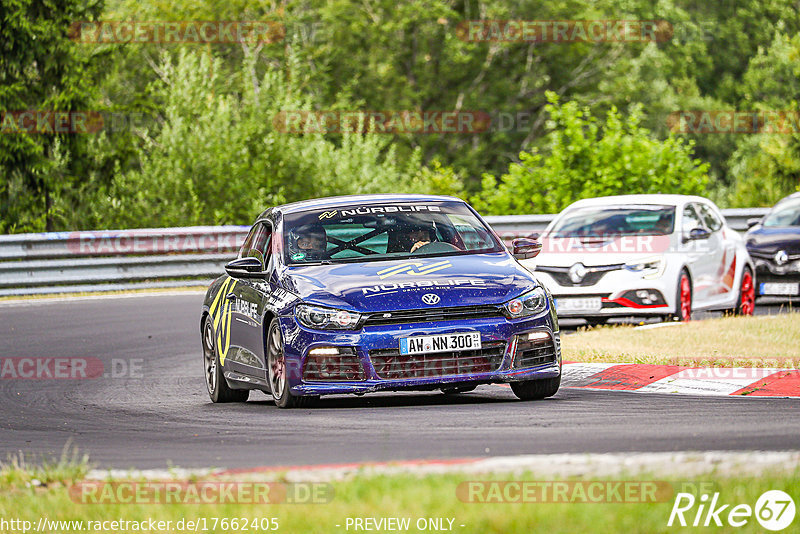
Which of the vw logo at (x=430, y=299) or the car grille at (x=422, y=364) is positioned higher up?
the vw logo at (x=430, y=299)

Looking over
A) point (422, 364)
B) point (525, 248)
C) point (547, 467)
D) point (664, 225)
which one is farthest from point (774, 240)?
point (547, 467)

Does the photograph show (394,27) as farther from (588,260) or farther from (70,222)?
(588,260)

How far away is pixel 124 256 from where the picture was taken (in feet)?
78.1

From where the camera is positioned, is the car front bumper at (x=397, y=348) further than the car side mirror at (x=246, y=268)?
No

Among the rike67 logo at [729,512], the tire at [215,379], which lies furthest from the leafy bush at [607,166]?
the rike67 logo at [729,512]

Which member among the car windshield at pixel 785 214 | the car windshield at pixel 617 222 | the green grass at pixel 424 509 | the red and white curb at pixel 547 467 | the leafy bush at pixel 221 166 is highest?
the green grass at pixel 424 509

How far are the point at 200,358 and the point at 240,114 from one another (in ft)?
76.3

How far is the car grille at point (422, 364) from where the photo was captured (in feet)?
30.8

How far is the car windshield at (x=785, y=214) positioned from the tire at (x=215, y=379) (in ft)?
38.4

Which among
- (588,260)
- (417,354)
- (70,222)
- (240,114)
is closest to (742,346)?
(588,260)

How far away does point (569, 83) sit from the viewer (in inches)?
2445

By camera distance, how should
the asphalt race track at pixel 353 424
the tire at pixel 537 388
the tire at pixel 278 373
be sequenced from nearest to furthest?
the asphalt race track at pixel 353 424 → the tire at pixel 278 373 → the tire at pixel 537 388

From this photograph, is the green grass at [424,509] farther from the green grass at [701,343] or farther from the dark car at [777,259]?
the dark car at [777,259]

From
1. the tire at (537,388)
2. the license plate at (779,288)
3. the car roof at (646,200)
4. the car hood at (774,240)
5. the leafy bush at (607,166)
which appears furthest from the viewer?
the leafy bush at (607,166)
